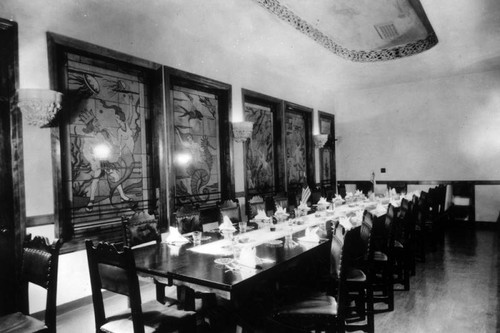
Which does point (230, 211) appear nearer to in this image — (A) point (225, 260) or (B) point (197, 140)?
(B) point (197, 140)

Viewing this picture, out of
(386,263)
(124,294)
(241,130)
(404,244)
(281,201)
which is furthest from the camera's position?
(241,130)

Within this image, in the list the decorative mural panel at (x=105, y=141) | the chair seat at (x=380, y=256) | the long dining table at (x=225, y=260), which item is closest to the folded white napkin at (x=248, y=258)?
the long dining table at (x=225, y=260)

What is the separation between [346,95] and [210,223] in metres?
6.14

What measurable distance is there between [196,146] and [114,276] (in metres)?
3.64

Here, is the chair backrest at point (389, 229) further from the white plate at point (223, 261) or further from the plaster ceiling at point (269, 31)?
the plaster ceiling at point (269, 31)

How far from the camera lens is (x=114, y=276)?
2.07m

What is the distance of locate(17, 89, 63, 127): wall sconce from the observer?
3162 millimetres

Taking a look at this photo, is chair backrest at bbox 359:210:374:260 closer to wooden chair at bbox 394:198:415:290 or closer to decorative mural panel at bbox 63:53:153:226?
wooden chair at bbox 394:198:415:290

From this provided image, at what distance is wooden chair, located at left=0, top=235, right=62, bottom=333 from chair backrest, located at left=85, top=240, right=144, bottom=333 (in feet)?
0.91

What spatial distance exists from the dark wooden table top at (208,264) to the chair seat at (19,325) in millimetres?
665

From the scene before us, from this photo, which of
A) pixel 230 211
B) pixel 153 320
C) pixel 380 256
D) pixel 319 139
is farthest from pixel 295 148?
pixel 153 320

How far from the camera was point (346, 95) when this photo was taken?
1000 cm

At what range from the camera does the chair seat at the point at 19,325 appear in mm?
2188

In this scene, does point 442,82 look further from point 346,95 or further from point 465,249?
point 465,249
